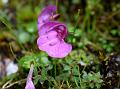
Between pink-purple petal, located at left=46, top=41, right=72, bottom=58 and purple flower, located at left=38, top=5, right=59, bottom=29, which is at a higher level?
purple flower, located at left=38, top=5, right=59, bottom=29

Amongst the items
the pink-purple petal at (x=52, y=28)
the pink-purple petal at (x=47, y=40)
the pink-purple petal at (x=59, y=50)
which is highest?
the pink-purple petal at (x=52, y=28)

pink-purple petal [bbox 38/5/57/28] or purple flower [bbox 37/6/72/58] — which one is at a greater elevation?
pink-purple petal [bbox 38/5/57/28]

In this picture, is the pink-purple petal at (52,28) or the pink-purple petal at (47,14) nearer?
the pink-purple petal at (52,28)

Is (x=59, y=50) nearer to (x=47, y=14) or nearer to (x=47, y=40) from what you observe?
(x=47, y=40)

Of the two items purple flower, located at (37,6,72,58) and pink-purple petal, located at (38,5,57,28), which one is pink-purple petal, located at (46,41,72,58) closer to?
purple flower, located at (37,6,72,58)

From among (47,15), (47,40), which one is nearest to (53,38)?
(47,40)

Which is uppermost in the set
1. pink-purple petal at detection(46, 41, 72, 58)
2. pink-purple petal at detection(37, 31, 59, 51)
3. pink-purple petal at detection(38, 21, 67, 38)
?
pink-purple petal at detection(38, 21, 67, 38)

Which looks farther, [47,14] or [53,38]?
[47,14]

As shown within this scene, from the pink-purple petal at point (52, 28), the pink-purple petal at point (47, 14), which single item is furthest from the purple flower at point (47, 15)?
the pink-purple petal at point (52, 28)

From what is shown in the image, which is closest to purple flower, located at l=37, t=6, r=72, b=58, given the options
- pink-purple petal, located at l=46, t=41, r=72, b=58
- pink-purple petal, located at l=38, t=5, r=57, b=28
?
pink-purple petal, located at l=46, t=41, r=72, b=58

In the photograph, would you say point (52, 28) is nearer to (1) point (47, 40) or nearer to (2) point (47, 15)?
(1) point (47, 40)

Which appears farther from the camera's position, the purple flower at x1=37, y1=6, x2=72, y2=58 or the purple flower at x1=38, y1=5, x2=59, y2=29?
→ the purple flower at x1=38, y1=5, x2=59, y2=29

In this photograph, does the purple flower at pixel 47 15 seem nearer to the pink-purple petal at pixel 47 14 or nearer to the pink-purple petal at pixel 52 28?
the pink-purple petal at pixel 47 14
